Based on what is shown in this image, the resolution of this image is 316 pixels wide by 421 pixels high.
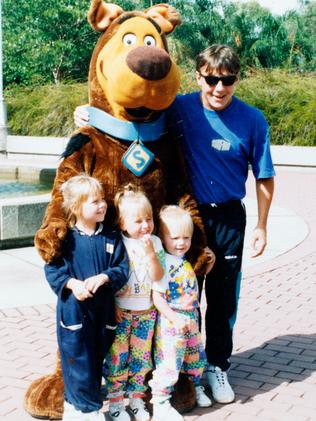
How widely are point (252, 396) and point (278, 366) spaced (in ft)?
1.92

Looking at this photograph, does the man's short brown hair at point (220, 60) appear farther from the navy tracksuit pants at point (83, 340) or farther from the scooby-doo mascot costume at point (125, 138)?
the navy tracksuit pants at point (83, 340)

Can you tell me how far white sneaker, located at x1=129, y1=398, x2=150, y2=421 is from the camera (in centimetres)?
358

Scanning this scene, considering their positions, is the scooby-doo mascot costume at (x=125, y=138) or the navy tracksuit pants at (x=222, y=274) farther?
the navy tracksuit pants at (x=222, y=274)

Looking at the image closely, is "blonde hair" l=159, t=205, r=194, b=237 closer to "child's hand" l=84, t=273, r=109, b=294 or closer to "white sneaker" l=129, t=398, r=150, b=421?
"child's hand" l=84, t=273, r=109, b=294

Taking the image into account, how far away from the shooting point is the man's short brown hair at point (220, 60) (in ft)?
12.5

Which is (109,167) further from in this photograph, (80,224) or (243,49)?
(243,49)

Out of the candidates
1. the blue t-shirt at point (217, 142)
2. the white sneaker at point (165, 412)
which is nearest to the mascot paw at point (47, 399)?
the white sneaker at point (165, 412)

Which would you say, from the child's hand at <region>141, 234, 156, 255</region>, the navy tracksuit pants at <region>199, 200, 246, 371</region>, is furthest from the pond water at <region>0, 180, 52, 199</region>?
the child's hand at <region>141, 234, 156, 255</region>

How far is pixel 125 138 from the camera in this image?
3584 mm

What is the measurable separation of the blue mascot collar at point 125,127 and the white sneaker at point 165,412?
4.72 ft

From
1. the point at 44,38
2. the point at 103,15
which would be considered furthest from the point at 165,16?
the point at 44,38

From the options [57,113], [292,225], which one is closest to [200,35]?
[57,113]

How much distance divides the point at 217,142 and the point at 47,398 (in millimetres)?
1732

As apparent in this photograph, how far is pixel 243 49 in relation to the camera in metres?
35.2
